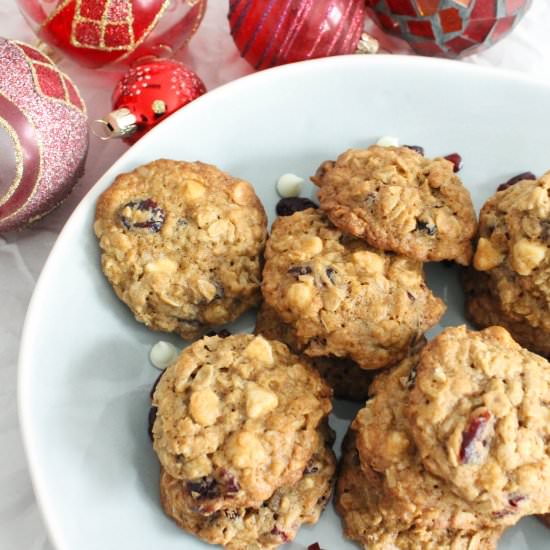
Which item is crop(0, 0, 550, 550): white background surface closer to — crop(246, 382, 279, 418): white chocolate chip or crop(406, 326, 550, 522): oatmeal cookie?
crop(246, 382, 279, 418): white chocolate chip

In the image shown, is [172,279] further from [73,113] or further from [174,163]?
[73,113]

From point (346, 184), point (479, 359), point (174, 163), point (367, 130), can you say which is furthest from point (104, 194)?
point (479, 359)

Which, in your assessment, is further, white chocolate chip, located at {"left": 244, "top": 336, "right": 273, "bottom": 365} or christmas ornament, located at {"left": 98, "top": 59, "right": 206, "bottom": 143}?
christmas ornament, located at {"left": 98, "top": 59, "right": 206, "bottom": 143}

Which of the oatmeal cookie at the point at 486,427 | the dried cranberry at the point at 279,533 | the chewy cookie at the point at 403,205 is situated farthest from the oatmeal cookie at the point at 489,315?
the dried cranberry at the point at 279,533

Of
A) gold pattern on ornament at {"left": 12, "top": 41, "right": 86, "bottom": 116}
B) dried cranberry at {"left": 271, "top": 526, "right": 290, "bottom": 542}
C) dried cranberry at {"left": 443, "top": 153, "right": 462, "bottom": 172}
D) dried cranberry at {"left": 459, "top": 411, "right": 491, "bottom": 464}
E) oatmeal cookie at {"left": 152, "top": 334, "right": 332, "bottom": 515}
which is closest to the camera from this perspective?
dried cranberry at {"left": 459, "top": 411, "right": 491, "bottom": 464}

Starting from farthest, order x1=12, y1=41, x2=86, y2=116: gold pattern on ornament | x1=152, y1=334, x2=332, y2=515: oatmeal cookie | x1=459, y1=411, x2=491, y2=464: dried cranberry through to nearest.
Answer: x1=12, y1=41, x2=86, y2=116: gold pattern on ornament
x1=152, y1=334, x2=332, y2=515: oatmeal cookie
x1=459, y1=411, x2=491, y2=464: dried cranberry

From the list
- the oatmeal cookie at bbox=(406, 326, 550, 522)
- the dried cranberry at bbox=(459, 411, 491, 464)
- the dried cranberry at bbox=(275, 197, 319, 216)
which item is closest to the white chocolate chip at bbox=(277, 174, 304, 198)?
the dried cranberry at bbox=(275, 197, 319, 216)
